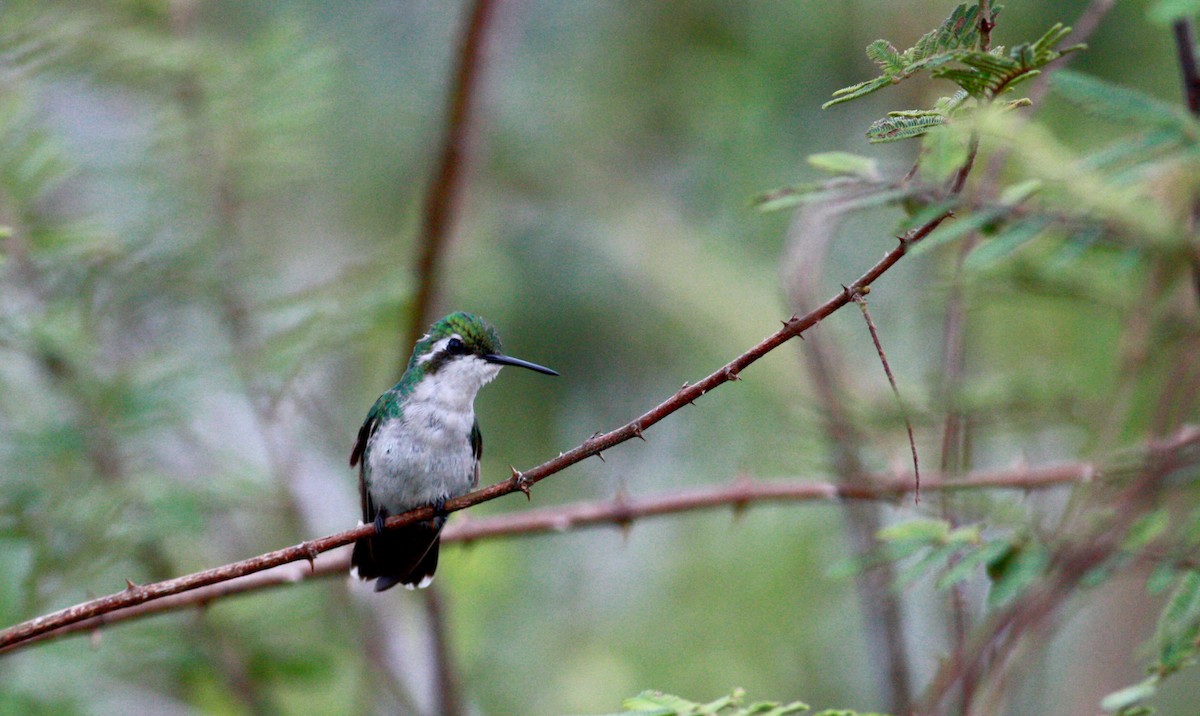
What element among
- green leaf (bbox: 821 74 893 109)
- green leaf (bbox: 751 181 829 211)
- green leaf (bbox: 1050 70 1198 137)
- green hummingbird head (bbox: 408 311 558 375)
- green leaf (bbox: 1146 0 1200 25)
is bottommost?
green leaf (bbox: 1050 70 1198 137)

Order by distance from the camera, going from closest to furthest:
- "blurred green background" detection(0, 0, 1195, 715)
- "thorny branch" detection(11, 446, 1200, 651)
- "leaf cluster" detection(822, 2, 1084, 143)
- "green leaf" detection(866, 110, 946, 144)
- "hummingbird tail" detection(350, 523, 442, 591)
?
"leaf cluster" detection(822, 2, 1084, 143) < "green leaf" detection(866, 110, 946, 144) < "thorny branch" detection(11, 446, 1200, 651) < "hummingbird tail" detection(350, 523, 442, 591) < "blurred green background" detection(0, 0, 1195, 715)

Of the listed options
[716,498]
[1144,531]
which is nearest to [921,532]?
[1144,531]

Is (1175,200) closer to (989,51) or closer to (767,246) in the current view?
(989,51)

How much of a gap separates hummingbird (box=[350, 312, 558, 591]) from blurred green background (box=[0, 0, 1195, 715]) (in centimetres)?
39

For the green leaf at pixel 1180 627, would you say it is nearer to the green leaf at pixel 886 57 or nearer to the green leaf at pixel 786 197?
the green leaf at pixel 786 197

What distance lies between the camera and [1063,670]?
7.11m

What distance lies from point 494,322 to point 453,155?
2.76 m

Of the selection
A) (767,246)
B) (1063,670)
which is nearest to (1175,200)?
(1063,670)

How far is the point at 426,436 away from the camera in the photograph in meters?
4.23

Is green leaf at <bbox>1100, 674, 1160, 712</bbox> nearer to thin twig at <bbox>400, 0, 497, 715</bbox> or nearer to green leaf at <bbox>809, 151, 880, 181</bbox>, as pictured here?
green leaf at <bbox>809, 151, 880, 181</bbox>

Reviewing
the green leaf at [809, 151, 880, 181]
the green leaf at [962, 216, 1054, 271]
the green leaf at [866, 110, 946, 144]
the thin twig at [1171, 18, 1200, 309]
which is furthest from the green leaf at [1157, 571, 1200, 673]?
the green leaf at [866, 110, 946, 144]

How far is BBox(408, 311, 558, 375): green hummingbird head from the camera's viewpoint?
412 cm

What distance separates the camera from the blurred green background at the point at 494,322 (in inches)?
170

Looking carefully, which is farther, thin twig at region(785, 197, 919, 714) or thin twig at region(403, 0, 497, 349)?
thin twig at region(403, 0, 497, 349)
